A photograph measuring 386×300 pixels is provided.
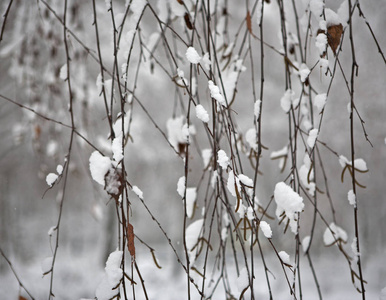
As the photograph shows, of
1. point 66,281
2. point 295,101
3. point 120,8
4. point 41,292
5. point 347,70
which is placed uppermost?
point 120,8

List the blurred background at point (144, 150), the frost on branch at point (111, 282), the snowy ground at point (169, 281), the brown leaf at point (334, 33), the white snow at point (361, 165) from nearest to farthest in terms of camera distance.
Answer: the frost on branch at point (111, 282), the brown leaf at point (334, 33), the white snow at point (361, 165), the blurred background at point (144, 150), the snowy ground at point (169, 281)

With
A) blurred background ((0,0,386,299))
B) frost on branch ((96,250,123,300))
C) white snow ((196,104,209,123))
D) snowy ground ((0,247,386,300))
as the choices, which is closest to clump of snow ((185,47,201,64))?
white snow ((196,104,209,123))

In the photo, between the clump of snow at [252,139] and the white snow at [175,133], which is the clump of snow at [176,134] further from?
the clump of snow at [252,139]

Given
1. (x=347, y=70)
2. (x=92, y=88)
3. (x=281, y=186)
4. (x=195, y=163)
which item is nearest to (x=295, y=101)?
(x=281, y=186)

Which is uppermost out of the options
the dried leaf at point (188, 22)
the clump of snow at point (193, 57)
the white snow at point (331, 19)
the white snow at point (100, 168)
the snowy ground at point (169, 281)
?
the snowy ground at point (169, 281)

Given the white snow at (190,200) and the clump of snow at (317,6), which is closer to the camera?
the clump of snow at (317,6)

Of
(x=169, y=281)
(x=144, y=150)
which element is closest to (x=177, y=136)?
(x=144, y=150)

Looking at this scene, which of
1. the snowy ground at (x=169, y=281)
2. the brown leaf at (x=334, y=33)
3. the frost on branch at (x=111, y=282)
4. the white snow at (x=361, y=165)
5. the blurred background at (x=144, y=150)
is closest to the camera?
the frost on branch at (x=111, y=282)

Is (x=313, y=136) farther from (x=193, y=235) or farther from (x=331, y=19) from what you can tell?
(x=193, y=235)

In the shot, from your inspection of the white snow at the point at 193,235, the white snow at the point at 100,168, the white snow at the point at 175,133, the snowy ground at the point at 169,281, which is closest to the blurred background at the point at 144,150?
the snowy ground at the point at 169,281

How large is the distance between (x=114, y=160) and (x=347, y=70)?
2.48 meters

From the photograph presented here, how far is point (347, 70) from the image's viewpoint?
260cm

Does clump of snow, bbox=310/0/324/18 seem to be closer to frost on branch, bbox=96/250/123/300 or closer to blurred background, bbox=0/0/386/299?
frost on branch, bbox=96/250/123/300

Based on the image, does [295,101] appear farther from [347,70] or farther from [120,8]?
[120,8]
